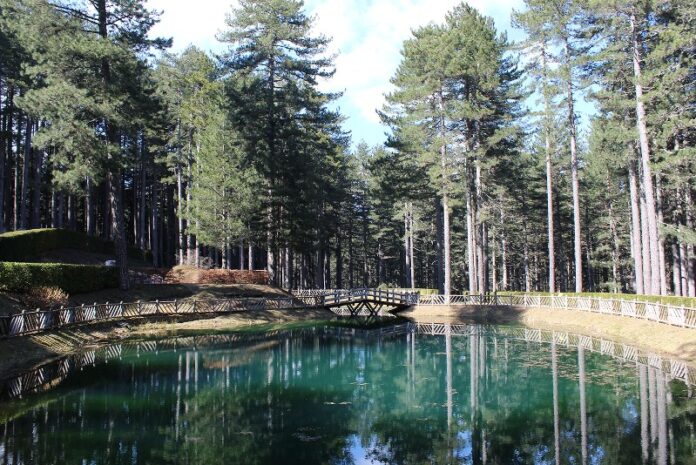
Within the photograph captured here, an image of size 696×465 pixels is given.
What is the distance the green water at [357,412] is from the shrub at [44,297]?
15.0ft

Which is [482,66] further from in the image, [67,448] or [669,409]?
[67,448]

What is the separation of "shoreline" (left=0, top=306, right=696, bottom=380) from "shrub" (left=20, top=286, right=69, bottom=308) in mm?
1601

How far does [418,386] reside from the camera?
725 inches

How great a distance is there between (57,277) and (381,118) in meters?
31.3

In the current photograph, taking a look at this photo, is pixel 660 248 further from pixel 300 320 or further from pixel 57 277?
pixel 57 277

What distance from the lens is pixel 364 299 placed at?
43.7 metres

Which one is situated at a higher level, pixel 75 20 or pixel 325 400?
pixel 75 20

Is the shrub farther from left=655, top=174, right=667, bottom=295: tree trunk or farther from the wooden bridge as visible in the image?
left=655, top=174, right=667, bottom=295: tree trunk

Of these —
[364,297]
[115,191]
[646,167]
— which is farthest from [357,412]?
[364,297]

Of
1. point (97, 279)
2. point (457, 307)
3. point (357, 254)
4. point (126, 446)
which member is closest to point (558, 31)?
point (457, 307)

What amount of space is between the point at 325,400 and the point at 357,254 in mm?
79328

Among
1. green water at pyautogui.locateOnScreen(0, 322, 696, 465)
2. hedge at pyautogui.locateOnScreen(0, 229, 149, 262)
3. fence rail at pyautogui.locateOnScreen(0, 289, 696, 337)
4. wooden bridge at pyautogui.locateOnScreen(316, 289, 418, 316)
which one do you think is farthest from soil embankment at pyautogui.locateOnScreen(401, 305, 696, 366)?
hedge at pyautogui.locateOnScreen(0, 229, 149, 262)

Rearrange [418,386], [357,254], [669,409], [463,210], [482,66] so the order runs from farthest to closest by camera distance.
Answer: [357,254] → [463,210] → [482,66] → [418,386] → [669,409]

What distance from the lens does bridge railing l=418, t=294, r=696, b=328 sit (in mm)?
23027
